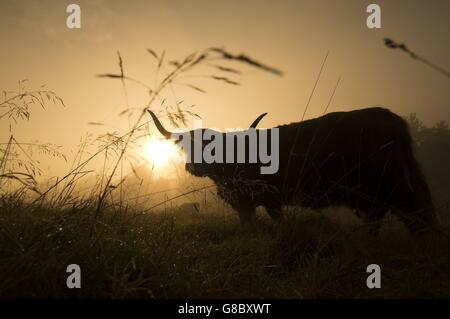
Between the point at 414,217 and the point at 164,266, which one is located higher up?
the point at 414,217

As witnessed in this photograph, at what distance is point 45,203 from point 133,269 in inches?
35.7

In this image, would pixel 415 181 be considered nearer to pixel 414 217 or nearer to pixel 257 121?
pixel 414 217

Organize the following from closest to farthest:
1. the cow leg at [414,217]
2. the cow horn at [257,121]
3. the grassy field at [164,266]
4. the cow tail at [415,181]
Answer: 1. the grassy field at [164,266]
2. the cow leg at [414,217]
3. the cow tail at [415,181]
4. the cow horn at [257,121]

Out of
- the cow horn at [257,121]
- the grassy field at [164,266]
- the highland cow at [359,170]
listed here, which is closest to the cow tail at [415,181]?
the highland cow at [359,170]

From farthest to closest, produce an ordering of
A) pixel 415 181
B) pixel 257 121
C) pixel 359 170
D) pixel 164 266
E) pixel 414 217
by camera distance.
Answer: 1. pixel 257 121
2. pixel 415 181
3. pixel 359 170
4. pixel 414 217
5. pixel 164 266

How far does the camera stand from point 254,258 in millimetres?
2219

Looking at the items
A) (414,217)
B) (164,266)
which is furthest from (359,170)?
(164,266)

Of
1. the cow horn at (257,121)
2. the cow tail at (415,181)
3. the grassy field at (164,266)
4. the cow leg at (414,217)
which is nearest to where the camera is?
the grassy field at (164,266)

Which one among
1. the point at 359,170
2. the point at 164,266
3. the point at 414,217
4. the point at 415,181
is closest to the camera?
the point at 164,266

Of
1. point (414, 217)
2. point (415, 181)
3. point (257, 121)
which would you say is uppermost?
point (257, 121)

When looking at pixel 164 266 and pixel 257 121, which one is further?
pixel 257 121

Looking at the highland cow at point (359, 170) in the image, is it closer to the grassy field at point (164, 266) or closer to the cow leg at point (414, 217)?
the cow leg at point (414, 217)
